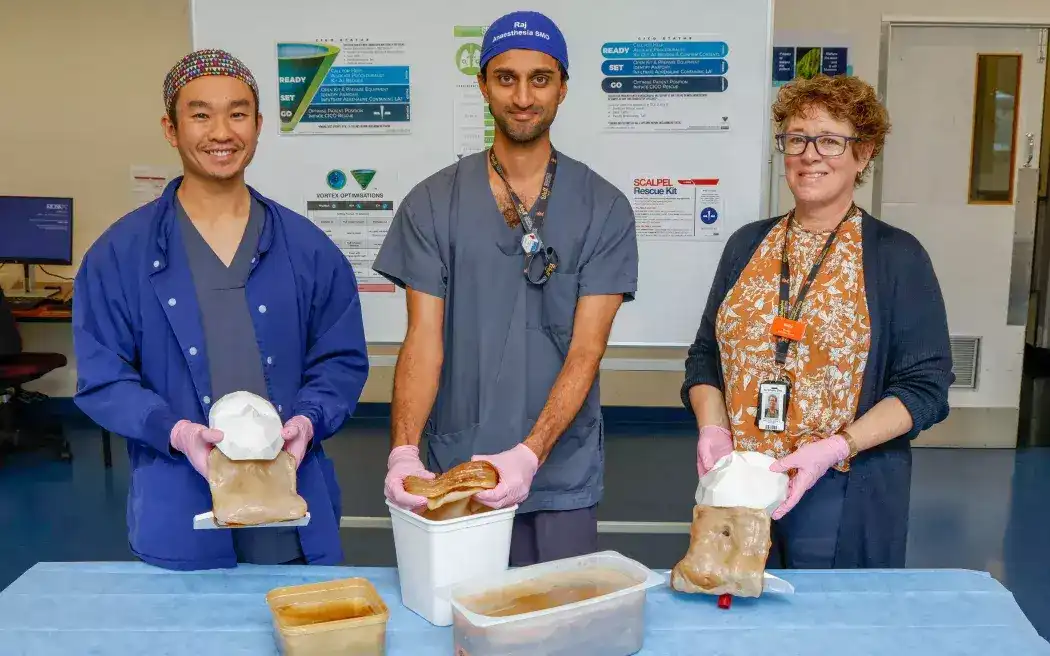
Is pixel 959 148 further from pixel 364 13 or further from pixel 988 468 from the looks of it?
pixel 364 13

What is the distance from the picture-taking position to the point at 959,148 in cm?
468

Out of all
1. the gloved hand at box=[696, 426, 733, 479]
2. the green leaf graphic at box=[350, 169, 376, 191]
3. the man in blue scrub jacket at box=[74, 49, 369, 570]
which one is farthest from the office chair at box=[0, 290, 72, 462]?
the gloved hand at box=[696, 426, 733, 479]

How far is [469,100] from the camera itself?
2.91m

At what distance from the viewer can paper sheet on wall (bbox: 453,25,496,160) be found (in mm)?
2887

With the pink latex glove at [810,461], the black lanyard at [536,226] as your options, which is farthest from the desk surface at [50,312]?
the pink latex glove at [810,461]

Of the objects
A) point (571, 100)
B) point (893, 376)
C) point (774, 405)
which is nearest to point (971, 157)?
point (571, 100)

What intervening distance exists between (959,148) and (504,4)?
302 cm

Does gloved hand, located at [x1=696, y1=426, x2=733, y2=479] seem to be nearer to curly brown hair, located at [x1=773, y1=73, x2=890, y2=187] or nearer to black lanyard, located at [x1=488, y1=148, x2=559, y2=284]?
black lanyard, located at [x1=488, y1=148, x2=559, y2=284]

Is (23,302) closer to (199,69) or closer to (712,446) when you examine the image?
(199,69)

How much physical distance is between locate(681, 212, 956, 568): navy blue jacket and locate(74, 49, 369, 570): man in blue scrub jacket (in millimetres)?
1042

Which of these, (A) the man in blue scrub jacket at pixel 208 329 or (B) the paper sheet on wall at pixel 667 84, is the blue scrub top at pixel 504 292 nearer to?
(A) the man in blue scrub jacket at pixel 208 329

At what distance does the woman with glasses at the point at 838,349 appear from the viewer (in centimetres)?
170

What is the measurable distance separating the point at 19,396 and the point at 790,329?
477cm

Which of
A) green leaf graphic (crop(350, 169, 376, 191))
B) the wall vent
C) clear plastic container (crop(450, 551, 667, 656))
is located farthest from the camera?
the wall vent
